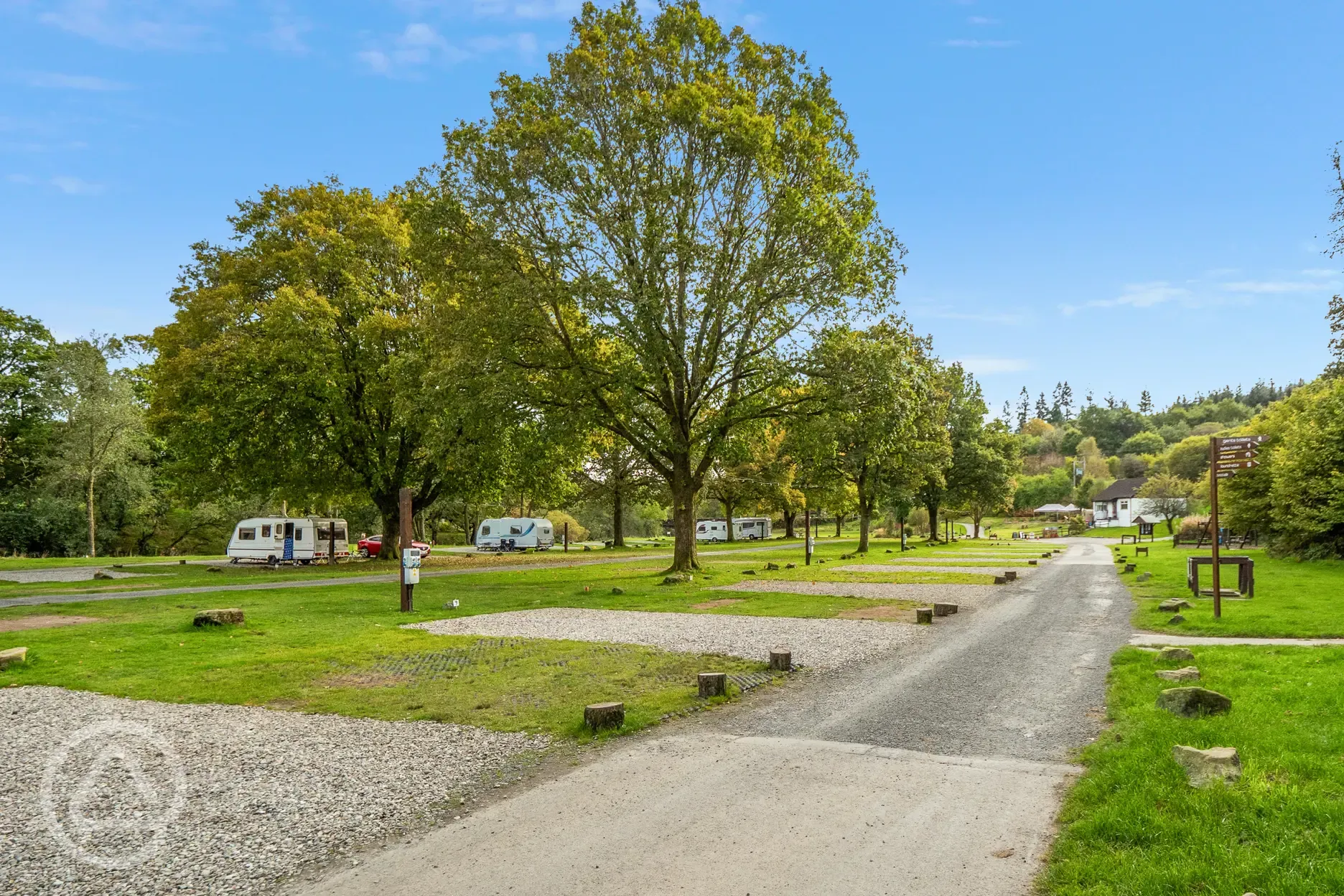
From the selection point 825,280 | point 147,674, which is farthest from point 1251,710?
point 825,280

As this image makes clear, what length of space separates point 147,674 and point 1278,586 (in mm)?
23663

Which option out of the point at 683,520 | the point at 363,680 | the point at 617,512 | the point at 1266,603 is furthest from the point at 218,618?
the point at 617,512

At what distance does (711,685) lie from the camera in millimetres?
8836

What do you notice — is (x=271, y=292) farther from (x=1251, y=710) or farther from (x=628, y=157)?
(x=1251, y=710)

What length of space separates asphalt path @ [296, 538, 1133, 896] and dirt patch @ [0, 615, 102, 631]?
42.6ft

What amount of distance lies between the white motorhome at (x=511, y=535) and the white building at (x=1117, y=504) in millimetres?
76861

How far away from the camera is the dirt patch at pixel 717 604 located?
17.7m

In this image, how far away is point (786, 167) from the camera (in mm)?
22688

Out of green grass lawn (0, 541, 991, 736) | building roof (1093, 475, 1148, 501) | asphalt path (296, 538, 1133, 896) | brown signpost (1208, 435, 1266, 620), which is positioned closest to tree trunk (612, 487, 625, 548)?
green grass lawn (0, 541, 991, 736)

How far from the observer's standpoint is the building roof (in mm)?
100287

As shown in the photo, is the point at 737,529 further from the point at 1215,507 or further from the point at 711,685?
the point at 711,685

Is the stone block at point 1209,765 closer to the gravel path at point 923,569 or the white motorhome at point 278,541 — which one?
the gravel path at point 923,569

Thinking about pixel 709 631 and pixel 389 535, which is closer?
pixel 709 631

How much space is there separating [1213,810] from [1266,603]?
13.8 meters
